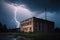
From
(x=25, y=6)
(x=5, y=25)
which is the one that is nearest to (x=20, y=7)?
(x=25, y=6)

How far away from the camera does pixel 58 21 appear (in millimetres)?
4383

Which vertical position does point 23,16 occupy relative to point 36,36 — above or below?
above

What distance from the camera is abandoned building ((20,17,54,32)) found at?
4324 millimetres

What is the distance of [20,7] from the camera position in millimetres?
4406

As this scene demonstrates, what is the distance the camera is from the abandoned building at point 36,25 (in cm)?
432

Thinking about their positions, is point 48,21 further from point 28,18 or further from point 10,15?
point 10,15

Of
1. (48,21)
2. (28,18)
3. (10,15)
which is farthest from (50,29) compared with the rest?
(10,15)

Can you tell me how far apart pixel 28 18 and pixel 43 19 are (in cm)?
24

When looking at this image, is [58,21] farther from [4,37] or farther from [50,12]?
[4,37]

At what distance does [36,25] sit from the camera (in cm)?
435

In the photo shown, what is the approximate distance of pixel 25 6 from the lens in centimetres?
440

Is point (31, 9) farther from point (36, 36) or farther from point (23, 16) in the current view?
point (36, 36)

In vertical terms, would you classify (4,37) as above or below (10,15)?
below

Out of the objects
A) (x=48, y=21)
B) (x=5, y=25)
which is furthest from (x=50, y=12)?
(x=5, y=25)
